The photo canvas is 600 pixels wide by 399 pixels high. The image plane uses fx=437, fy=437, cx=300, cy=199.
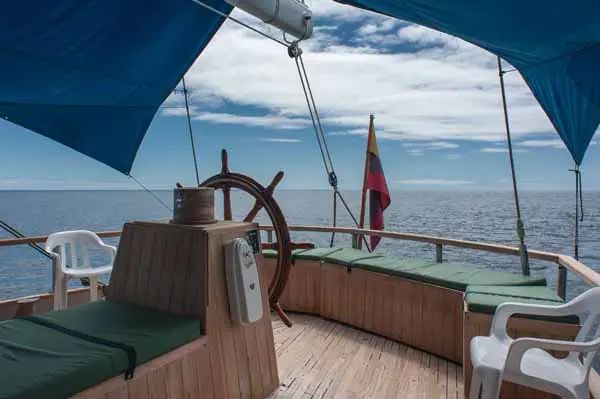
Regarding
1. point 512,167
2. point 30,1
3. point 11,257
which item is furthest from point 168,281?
point 11,257

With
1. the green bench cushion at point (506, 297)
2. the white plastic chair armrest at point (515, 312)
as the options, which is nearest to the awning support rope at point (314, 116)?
the green bench cushion at point (506, 297)

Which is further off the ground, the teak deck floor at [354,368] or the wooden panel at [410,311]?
the wooden panel at [410,311]

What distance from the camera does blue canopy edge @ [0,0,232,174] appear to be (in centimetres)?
225

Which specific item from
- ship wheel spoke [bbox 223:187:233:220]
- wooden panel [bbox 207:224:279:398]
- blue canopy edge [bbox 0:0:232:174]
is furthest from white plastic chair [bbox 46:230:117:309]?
wooden panel [bbox 207:224:279:398]

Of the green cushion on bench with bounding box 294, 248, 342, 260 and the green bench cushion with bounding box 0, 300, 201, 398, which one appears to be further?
the green cushion on bench with bounding box 294, 248, 342, 260

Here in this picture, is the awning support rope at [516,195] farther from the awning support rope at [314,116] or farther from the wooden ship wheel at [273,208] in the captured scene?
the wooden ship wheel at [273,208]

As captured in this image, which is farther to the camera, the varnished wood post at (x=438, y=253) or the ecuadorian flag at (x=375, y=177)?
the ecuadorian flag at (x=375, y=177)

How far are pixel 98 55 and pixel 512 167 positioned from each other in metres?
2.60

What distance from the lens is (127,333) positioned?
62.8 inches

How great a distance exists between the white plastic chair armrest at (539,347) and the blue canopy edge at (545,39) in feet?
4.09

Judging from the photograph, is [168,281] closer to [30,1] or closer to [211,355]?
[211,355]

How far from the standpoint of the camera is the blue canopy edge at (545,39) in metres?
1.76

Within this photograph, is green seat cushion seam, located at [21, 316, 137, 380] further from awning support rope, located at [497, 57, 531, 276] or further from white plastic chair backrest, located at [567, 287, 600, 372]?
awning support rope, located at [497, 57, 531, 276]

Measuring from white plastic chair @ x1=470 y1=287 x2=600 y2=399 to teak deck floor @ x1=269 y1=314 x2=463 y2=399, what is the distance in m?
0.60
